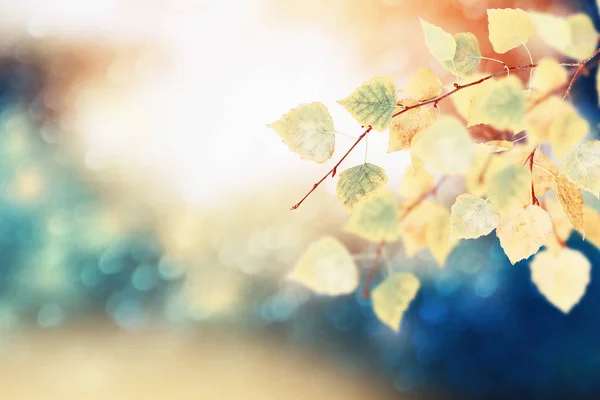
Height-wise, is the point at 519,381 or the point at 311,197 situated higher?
the point at 311,197

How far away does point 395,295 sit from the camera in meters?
0.32

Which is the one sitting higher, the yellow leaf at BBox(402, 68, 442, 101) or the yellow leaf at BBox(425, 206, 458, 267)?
the yellow leaf at BBox(402, 68, 442, 101)

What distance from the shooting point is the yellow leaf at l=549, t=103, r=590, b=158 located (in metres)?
0.25

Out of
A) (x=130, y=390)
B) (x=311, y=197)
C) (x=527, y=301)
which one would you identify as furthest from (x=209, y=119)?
(x=527, y=301)

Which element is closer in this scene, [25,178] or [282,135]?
[282,135]

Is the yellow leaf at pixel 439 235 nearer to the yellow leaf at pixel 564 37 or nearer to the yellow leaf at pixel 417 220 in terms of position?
the yellow leaf at pixel 417 220

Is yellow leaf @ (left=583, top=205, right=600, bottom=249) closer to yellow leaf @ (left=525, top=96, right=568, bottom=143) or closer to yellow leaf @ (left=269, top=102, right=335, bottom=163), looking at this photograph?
yellow leaf @ (left=525, top=96, right=568, bottom=143)

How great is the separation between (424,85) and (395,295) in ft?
0.43

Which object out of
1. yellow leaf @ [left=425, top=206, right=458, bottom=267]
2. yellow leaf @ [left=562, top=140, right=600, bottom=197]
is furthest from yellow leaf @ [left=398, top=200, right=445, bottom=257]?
yellow leaf @ [left=562, top=140, right=600, bottom=197]

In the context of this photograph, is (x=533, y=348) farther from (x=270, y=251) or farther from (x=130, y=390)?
(x=130, y=390)

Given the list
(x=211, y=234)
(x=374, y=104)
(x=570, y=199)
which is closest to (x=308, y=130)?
(x=374, y=104)

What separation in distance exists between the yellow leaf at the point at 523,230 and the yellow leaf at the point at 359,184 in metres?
0.07

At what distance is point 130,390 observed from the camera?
693 millimetres

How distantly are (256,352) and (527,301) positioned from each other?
373 millimetres
